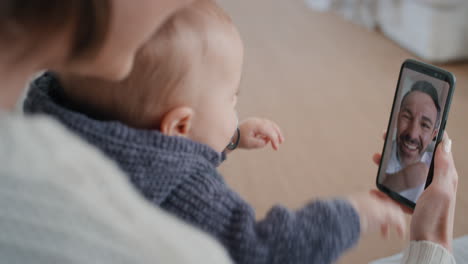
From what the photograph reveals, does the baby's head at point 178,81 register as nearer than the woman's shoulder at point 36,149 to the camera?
No

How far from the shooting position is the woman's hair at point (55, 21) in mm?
325

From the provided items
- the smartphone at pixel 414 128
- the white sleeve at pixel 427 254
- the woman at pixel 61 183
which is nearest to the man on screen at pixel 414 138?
the smartphone at pixel 414 128

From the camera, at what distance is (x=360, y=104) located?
184cm

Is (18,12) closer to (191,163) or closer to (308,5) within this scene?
(191,163)

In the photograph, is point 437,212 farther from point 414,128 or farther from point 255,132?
point 255,132

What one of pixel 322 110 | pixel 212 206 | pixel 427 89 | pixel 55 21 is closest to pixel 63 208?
pixel 55 21

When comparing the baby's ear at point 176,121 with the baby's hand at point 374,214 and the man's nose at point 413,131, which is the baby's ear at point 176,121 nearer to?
the baby's hand at point 374,214

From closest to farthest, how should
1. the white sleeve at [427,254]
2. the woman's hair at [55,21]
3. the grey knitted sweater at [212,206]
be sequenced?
the woman's hair at [55,21]
the grey knitted sweater at [212,206]
the white sleeve at [427,254]

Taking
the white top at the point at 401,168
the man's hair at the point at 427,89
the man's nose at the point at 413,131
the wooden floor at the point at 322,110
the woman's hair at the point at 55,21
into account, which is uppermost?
the woman's hair at the point at 55,21

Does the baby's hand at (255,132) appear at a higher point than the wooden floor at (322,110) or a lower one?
higher

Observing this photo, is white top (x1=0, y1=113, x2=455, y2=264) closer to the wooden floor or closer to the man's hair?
the man's hair

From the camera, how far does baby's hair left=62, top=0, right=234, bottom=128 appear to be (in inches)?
22.9

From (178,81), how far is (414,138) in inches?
17.2

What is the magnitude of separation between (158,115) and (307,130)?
3.65 feet
